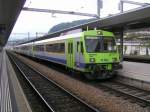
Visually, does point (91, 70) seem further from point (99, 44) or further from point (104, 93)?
point (104, 93)

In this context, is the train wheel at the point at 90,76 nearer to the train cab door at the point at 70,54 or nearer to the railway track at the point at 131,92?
the railway track at the point at 131,92

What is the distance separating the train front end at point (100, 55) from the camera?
53.6 ft

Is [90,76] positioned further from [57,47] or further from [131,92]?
[57,47]

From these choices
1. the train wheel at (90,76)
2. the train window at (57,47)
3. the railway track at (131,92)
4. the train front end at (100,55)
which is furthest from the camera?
the train window at (57,47)

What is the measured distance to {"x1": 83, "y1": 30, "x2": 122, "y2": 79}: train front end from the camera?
16.3m

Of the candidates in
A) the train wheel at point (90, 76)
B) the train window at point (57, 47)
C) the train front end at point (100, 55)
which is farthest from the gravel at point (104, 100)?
the train window at point (57, 47)

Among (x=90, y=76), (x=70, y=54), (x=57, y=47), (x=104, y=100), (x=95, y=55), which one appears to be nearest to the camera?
(x=104, y=100)

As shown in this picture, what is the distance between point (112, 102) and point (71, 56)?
7.97 m

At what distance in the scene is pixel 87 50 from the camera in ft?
53.8

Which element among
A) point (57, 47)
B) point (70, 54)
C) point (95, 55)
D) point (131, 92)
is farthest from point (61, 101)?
point (57, 47)

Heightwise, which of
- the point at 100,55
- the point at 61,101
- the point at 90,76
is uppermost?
the point at 100,55

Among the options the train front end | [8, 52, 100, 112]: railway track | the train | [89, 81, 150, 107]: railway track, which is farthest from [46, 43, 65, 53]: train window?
[8, 52, 100, 112]: railway track

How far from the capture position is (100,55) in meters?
16.6

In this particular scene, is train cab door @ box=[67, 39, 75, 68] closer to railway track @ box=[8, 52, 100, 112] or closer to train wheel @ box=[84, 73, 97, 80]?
train wheel @ box=[84, 73, 97, 80]
